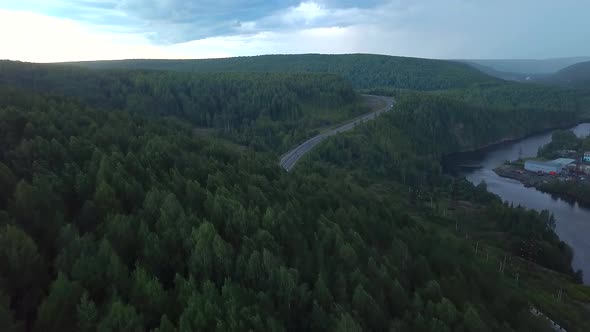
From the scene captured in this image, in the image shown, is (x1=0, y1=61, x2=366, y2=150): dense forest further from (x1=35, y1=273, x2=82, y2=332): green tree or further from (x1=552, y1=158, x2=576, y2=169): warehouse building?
(x1=35, y1=273, x2=82, y2=332): green tree

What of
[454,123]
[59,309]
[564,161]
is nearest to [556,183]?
[564,161]

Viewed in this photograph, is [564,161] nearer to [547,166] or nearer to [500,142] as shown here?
[547,166]

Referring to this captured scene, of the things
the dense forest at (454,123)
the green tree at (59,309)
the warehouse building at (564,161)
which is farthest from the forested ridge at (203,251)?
the dense forest at (454,123)

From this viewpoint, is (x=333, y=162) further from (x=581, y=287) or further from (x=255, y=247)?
(x=255, y=247)

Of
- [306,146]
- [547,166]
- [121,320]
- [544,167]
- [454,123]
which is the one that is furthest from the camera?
[454,123]

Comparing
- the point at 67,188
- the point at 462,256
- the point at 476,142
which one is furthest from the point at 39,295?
the point at 476,142
